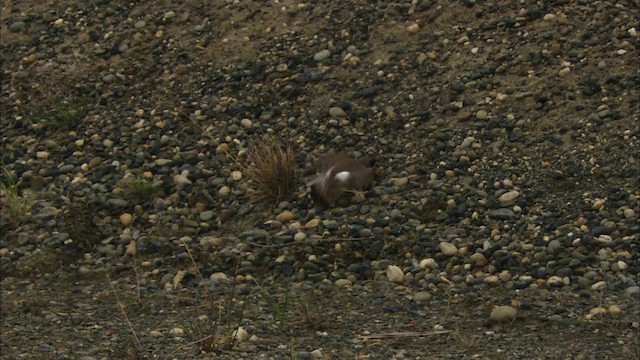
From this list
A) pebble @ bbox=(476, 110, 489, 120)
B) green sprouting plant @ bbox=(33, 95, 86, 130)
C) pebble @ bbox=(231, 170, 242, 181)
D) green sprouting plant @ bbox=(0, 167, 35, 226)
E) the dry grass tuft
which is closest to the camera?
the dry grass tuft

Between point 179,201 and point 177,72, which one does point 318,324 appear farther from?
point 177,72

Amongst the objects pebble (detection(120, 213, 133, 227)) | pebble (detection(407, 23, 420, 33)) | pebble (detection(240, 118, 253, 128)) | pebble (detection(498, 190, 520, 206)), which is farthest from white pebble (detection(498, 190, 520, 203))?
pebble (detection(120, 213, 133, 227))

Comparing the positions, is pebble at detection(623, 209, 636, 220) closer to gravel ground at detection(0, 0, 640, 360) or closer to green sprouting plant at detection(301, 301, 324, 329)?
gravel ground at detection(0, 0, 640, 360)

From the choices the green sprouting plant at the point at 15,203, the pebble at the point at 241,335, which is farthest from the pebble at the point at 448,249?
the green sprouting plant at the point at 15,203

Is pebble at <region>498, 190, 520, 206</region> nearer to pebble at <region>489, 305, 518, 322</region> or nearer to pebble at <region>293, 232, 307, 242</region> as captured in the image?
pebble at <region>489, 305, 518, 322</region>

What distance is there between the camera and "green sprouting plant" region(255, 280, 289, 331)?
4.95 m

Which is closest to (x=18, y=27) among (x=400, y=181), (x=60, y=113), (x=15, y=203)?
(x=60, y=113)

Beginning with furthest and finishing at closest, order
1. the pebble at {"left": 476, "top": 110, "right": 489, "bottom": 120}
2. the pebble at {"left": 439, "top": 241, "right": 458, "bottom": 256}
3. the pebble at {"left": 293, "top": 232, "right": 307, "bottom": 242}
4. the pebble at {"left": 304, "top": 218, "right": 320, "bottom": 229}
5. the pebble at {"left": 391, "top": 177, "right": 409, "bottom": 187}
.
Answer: the pebble at {"left": 476, "top": 110, "right": 489, "bottom": 120} < the pebble at {"left": 391, "top": 177, "right": 409, "bottom": 187} < the pebble at {"left": 304, "top": 218, "right": 320, "bottom": 229} < the pebble at {"left": 293, "top": 232, "right": 307, "bottom": 242} < the pebble at {"left": 439, "top": 241, "right": 458, "bottom": 256}

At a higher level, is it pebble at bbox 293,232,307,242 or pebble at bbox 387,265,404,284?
pebble at bbox 293,232,307,242

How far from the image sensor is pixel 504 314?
4.92m

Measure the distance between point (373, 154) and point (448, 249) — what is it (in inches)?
37.9

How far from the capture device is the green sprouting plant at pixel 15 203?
6480 millimetres

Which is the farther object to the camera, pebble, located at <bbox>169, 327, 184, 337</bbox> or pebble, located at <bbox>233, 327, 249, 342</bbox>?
pebble, located at <bbox>169, 327, 184, 337</bbox>

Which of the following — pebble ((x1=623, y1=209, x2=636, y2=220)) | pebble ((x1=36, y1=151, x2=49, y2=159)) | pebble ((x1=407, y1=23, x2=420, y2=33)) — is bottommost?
pebble ((x1=623, y1=209, x2=636, y2=220))
